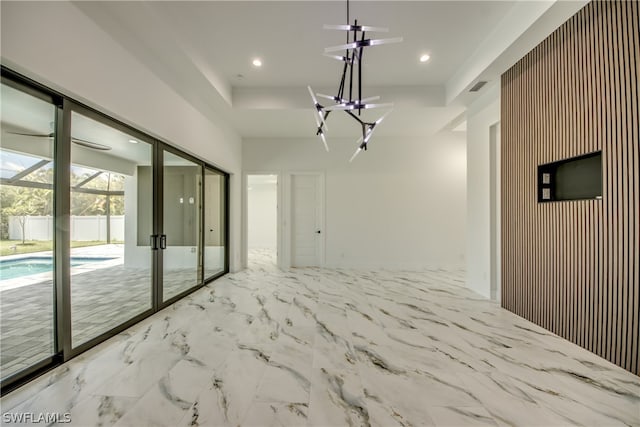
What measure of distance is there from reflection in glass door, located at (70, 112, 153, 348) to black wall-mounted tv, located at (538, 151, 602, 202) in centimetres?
483

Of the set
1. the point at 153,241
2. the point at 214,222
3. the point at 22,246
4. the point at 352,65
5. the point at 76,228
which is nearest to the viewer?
the point at 22,246

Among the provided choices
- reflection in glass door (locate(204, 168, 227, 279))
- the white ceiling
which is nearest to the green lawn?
the white ceiling

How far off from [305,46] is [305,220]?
3846 millimetres

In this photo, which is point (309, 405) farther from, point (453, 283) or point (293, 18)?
point (453, 283)

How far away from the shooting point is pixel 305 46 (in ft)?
10.7

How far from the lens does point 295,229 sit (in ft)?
20.6

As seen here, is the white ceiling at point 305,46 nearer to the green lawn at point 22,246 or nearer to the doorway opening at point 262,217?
the green lawn at point 22,246

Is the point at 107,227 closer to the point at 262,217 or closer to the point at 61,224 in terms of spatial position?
the point at 61,224

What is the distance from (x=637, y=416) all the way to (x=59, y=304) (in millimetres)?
4379

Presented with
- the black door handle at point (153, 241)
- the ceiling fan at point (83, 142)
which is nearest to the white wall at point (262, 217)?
the black door handle at point (153, 241)

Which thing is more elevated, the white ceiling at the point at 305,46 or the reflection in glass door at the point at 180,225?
the white ceiling at the point at 305,46

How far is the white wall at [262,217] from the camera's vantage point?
404 inches

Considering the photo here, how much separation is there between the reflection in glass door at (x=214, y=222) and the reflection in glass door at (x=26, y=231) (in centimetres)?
253

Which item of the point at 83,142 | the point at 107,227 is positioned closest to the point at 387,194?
the point at 107,227
